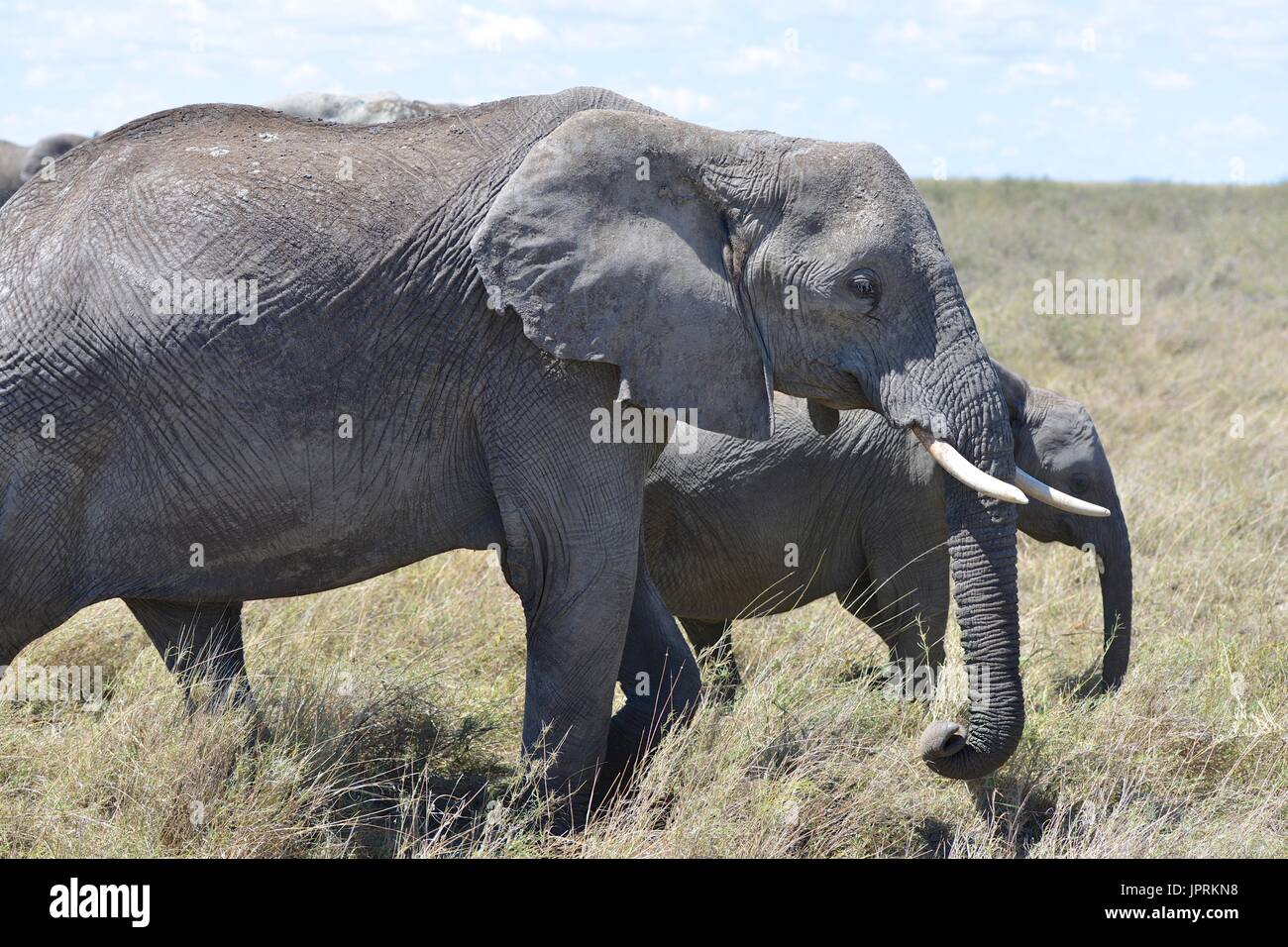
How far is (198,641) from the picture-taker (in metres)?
5.50

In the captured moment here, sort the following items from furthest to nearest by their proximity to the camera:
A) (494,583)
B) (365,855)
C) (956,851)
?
(494,583) < (956,851) < (365,855)

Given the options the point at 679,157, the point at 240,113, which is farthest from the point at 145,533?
the point at 679,157

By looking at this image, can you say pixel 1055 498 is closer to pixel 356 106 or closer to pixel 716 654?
pixel 716 654

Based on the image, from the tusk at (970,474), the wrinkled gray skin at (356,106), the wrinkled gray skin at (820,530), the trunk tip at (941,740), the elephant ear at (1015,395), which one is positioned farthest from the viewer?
the wrinkled gray skin at (356,106)

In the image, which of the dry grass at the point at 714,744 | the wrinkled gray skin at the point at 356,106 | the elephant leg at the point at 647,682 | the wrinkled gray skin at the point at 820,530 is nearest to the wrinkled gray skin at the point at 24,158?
the wrinkled gray skin at the point at 356,106

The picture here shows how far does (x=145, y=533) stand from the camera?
4.56m

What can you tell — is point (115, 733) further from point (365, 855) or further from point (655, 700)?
point (655, 700)

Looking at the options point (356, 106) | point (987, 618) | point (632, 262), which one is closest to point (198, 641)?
point (632, 262)

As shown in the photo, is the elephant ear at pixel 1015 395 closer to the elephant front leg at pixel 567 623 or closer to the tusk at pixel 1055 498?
the tusk at pixel 1055 498

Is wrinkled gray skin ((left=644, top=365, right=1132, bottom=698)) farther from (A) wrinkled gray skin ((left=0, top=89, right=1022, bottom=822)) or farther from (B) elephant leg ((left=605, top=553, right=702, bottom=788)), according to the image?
(A) wrinkled gray skin ((left=0, top=89, right=1022, bottom=822))

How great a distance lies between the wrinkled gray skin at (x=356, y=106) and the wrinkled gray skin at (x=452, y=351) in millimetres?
11386

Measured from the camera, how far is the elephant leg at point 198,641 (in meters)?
5.34

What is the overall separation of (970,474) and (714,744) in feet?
4.90
